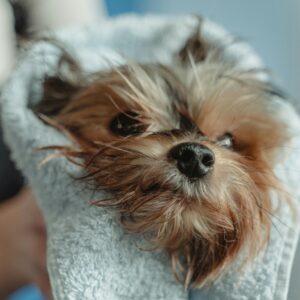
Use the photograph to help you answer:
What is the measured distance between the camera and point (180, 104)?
1.10 m

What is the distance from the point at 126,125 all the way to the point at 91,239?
0.25 meters

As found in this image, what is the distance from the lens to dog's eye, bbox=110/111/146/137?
3.47 ft

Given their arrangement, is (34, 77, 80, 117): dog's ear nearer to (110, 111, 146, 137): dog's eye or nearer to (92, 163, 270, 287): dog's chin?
(110, 111, 146, 137): dog's eye

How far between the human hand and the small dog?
30cm

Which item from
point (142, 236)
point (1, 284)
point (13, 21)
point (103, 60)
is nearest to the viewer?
point (142, 236)

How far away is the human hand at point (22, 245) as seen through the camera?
1.31 meters

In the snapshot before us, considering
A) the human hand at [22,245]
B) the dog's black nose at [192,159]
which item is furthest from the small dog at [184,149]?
the human hand at [22,245]

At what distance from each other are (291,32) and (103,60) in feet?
2.79

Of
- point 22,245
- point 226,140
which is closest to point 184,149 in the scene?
point 226,140

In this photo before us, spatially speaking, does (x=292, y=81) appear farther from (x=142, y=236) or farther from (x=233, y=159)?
(x=142, y=236)

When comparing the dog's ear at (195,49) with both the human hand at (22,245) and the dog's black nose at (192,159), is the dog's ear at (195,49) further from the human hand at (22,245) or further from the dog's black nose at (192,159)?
the human hand at (22,245)

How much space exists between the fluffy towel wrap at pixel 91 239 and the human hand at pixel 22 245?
0.81ft

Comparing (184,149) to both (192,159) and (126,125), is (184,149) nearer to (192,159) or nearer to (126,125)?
(192,159)

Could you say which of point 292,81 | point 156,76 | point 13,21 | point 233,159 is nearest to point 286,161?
point 233,159
